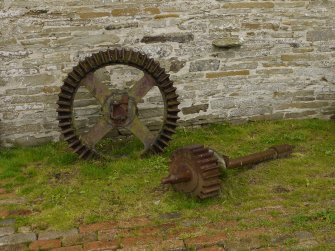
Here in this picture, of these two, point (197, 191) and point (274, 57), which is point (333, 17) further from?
point (197, 191)

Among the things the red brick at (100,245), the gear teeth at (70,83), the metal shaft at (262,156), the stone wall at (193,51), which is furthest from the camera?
the stone wall at (193,51)

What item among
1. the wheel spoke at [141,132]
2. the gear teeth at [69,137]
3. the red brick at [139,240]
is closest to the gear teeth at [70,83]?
the gear teeth at [69,137]

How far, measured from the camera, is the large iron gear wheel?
6.17 m

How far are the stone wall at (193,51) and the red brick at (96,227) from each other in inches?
91.9

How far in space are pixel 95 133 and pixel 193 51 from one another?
181 cm

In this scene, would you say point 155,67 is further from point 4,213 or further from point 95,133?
point 4,213

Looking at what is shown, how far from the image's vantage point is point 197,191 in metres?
→ 5.10

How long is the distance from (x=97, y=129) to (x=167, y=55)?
1.47m

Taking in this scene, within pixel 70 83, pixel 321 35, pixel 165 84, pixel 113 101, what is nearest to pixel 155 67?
pixel 165 84

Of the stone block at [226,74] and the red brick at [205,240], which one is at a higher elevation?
the stone block at [226,74]

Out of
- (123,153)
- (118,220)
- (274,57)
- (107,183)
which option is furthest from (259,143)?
(118,220)

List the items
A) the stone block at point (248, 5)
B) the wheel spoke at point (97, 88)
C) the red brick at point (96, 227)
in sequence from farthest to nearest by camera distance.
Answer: the stone block at point (248, 5) < the wheel spoke at point (97, 88) < the red brick at point (96, 227)

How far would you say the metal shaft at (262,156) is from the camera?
551cm

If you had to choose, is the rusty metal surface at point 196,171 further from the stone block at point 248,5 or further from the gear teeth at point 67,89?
the stone block at point 248,5
